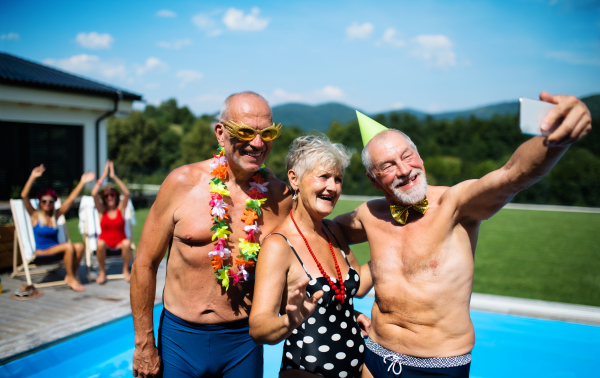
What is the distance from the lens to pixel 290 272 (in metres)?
2.10

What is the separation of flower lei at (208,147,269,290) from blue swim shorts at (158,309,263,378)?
0.91ft

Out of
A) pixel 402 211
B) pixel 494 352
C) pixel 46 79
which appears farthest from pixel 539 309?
pixel 46 79

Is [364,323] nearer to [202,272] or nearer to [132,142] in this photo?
[202,272]

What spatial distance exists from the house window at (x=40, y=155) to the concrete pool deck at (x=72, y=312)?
7731 millimetres

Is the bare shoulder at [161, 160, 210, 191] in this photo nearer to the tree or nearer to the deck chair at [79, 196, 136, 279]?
the deck chair at [79, 196, 136, 279]

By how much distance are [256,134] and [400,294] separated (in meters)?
1.20

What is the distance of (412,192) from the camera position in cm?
220

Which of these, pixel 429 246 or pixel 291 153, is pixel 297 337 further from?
pixel 291 153

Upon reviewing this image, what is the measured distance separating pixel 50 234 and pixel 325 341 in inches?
240

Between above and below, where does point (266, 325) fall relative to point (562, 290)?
above

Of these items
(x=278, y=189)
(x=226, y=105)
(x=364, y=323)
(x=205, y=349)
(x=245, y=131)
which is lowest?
(x=205, y=349)

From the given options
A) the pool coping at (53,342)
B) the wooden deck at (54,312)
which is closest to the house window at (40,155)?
the wooden deck at (54,312)

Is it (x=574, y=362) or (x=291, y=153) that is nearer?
(x=291, y=153)

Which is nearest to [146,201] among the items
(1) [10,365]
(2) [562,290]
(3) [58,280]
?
(3) [58,280]
